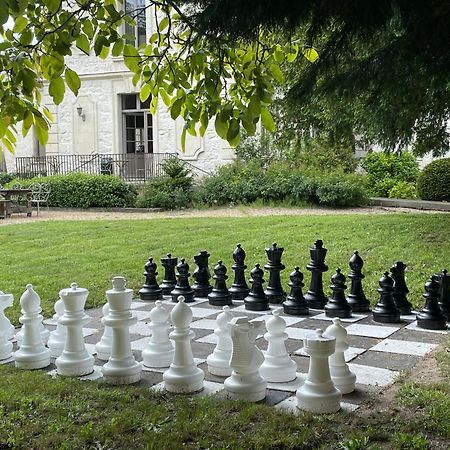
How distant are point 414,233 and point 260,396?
255 inches

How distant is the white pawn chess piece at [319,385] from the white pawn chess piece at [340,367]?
0.67ft

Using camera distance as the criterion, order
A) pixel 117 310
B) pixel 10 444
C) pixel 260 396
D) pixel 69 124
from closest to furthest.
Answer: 1. pixel 10 444
2. pixel 260 396
3. pixel 117 310
4. pixel 69 124

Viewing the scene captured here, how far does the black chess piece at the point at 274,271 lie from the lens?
5.45 m

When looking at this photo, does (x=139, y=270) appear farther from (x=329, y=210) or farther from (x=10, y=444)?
(x=329, y=210)

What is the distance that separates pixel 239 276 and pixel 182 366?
8.16 feet

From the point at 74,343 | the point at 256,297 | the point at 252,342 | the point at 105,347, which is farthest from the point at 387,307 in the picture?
the point at 74,343

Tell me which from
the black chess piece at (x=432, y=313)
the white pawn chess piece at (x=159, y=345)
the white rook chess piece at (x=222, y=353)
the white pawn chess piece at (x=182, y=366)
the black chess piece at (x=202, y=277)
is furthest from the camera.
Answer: the black chess piece at (x=202, y=277)

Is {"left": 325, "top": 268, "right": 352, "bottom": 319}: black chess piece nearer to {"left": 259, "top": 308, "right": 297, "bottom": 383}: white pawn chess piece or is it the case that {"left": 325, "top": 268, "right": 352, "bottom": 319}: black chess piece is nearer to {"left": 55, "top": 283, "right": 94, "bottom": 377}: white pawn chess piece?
{"left": 259, "top": 308, "right": 297, "bottom": 383}: white pawn chess piece

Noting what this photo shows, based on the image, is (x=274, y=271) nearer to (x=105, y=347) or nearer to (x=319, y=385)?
(x=105, y=347)

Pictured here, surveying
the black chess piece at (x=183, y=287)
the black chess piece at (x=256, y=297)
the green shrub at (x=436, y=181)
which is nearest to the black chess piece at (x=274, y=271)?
the black chess piece at (x=256, y=297)

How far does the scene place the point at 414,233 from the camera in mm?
9164

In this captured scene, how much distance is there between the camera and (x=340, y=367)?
3408mm

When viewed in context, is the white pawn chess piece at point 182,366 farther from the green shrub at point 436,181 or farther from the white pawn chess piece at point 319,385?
the green shrub at point 436,181

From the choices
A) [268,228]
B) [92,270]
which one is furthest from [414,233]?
[92,270]
